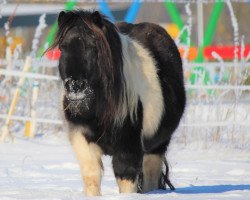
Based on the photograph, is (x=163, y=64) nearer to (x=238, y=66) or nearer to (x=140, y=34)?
(x=140, y=34)

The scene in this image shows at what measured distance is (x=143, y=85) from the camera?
20.4ft

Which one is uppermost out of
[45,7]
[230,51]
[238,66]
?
[238,66]

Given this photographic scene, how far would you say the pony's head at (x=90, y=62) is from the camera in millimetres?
5473

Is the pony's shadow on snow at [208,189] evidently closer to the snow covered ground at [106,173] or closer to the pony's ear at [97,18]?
the snow covered ground at [106,173]

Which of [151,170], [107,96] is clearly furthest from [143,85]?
[151,170]

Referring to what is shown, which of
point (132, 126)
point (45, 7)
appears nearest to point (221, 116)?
point (132, 126)

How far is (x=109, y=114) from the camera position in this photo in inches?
229

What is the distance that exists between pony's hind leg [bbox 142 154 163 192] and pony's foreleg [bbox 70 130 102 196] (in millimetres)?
1042

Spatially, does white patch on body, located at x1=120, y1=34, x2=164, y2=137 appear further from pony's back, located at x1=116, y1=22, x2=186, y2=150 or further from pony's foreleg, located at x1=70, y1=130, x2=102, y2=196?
pony's foreleg, located at x1=70, y1=130, x2=102, y2=196

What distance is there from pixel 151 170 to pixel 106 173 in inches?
86.1

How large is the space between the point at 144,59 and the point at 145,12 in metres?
18.1

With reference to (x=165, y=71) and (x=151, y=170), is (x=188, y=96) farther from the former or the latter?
(x=165, y=71)

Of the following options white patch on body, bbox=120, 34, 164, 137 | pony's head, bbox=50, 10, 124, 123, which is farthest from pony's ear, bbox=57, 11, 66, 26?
white patch on body, bbox=120, 34, 164, 137

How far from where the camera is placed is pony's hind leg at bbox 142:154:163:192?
6969 mm
